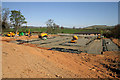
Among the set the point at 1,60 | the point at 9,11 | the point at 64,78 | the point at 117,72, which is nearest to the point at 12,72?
the point at 1,60

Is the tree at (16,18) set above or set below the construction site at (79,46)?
above

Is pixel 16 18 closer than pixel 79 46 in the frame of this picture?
No

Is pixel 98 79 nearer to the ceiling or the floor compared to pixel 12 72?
nearer to the floor

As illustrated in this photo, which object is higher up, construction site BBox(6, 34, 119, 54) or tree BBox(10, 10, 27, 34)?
tree BBox(10, 10, 27, 34)

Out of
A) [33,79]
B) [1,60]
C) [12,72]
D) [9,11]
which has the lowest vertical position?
[33,79]

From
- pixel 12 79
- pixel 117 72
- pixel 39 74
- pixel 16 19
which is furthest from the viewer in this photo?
pixel 16 19

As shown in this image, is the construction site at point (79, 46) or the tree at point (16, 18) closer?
the construction site at point (79, 46)

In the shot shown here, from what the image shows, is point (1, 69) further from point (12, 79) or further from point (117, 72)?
point (117, 72)

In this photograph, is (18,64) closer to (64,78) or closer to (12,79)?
(12,79)

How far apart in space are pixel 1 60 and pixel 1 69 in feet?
2.10

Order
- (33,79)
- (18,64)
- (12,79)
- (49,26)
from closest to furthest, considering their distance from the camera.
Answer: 1. (12,79)
2. (33,79)
3. (18,64)
4. (49,26)

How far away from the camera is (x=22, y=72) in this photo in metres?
Answer: 3.68

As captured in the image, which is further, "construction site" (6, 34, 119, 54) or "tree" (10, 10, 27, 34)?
"tree" (10, 10, 27, 34)

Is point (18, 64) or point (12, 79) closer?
point (12, 79)
